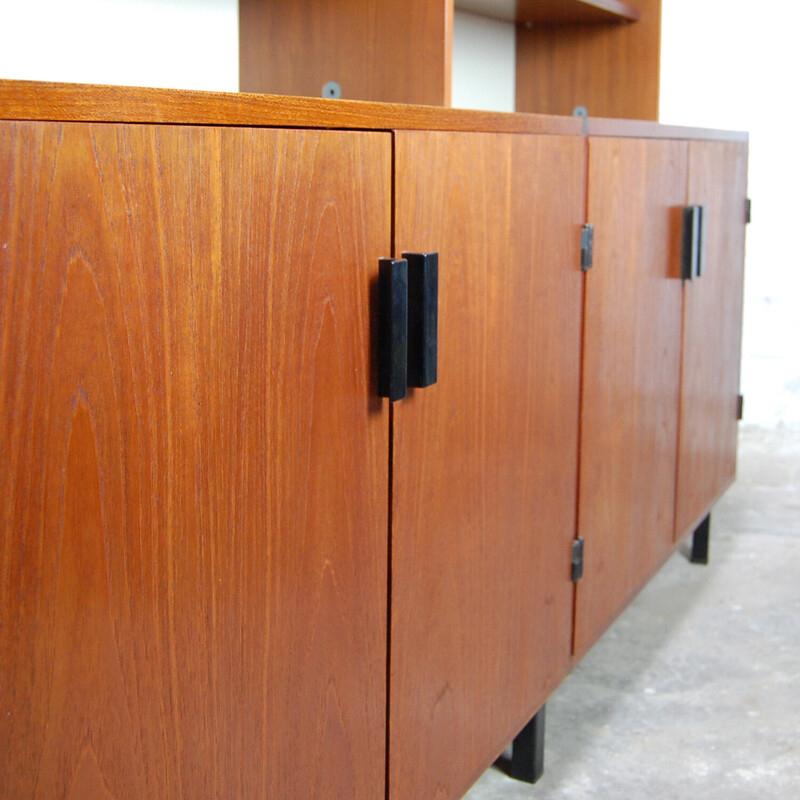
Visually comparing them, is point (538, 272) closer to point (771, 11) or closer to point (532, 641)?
point (532, 641)

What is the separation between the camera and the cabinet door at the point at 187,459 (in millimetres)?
860

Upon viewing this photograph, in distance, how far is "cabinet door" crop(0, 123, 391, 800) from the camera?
2.82ft

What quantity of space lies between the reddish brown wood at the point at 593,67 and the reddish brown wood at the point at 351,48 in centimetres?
114

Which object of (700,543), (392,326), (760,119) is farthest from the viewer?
(760,119)

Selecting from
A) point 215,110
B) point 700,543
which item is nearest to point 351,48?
point 215,110

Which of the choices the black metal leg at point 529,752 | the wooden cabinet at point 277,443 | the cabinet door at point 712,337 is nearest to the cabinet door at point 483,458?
the wooden cabinet at point 277,443

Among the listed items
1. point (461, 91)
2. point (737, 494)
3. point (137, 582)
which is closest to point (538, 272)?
point (137, 582)

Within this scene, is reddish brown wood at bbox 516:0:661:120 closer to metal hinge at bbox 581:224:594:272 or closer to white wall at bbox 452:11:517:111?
white wall at bbox 452:11:517:111

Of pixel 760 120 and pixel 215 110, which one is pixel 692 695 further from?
pixel 760 120

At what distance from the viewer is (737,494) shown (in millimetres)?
3676

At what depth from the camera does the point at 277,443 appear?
1104 millimetres

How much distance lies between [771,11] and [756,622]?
2.69 metres

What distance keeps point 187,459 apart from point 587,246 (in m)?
1.02

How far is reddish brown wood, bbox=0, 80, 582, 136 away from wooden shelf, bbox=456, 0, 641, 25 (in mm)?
1222
